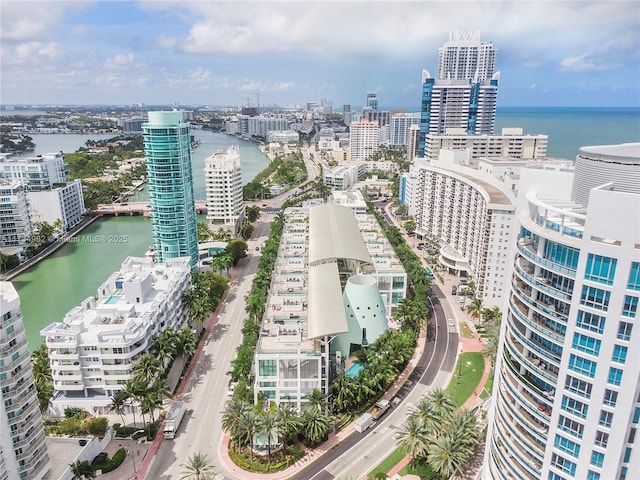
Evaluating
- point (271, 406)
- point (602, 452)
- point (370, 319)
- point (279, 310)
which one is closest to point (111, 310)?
point (279, 310)

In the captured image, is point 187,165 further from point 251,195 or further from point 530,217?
point 251,195

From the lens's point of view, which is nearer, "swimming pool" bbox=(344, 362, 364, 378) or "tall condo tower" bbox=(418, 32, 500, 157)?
"swimming pool" bbox=(344, 362, 364, 378)

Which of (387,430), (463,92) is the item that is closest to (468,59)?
(463,92)

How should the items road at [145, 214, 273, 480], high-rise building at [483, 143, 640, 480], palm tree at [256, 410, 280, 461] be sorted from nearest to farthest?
high-rise building at [483, 143, 640, 480] → palm tree at [256, 410, 280, 461] → road at [145, 214, 273, 480]

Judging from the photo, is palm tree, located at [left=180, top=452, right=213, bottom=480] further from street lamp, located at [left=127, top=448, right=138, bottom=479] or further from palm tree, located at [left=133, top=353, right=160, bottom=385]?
palm tree, located at [left=133, top=353, right=160, bottom=385]

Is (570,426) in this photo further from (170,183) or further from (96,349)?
(170,183)

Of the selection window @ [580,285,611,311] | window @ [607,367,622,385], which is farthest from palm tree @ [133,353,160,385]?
window @ [607,367,622,385]

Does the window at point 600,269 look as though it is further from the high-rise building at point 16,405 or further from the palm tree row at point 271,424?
the high-rise building at point 16,405
